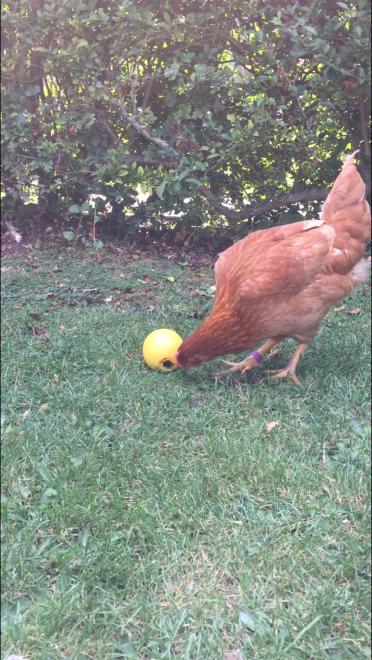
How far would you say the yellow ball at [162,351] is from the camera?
274 centimetres

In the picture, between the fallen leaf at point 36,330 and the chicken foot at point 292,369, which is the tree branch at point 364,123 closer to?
the chicken foot at point 292,369

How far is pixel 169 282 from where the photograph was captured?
407 centimetres

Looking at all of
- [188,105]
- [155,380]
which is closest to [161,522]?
[155,380]

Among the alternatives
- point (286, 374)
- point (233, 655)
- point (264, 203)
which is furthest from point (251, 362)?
point (264, 203)

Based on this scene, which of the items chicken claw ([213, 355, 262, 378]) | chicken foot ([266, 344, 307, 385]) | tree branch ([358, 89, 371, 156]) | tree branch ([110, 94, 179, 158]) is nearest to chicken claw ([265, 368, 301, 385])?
chicken foot ([266, 344, 307, 385])

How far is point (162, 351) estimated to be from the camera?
2738 mm

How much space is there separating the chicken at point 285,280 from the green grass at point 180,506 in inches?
11.0

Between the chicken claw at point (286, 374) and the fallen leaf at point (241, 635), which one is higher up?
the fallen leaf at point (241, 635)

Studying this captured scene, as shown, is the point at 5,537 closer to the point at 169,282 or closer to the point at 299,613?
the point at 299,613

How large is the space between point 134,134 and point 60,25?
1020 mm

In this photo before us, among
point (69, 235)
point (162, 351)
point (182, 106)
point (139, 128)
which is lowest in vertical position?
point (162, 351)

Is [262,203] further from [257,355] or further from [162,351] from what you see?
[162,351]

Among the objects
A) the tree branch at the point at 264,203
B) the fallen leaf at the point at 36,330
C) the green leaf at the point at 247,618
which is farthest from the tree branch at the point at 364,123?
the green leaf at the point at 247,618

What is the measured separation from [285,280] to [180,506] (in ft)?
3.98
